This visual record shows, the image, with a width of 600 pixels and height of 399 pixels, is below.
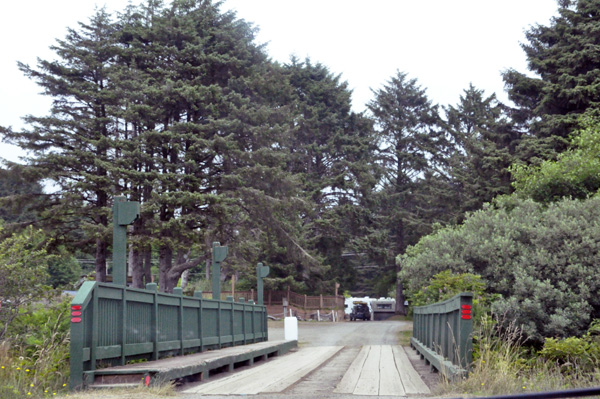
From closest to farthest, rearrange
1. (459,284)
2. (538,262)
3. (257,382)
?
(257,382)
(538,262)
(459,284)

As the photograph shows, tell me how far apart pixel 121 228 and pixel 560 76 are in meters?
26.0

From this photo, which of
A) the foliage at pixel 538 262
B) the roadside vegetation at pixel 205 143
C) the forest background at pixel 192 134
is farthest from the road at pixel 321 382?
the forest background at pixel 192 134

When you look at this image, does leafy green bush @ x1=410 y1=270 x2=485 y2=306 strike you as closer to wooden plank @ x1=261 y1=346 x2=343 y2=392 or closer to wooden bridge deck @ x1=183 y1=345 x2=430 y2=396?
wooden bridge deck @ x1=183 y1=345 x2=430 y2=396

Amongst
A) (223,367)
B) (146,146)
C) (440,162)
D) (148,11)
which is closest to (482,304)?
(223,367)

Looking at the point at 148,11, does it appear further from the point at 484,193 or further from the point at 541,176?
the point at 541,176

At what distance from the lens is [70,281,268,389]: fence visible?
7.79 meters

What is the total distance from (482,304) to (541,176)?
901 centimetres

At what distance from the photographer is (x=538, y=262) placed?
13.5m

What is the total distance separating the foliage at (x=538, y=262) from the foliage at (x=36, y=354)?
8.17 meters

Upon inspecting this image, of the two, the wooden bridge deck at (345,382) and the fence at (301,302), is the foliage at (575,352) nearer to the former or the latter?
the wooden bridge deck at (345,382)

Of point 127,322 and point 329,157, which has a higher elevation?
point 329,157

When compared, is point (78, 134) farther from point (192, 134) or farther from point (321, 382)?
point (321, 382)

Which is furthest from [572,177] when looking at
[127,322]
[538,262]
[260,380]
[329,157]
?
[329,157]

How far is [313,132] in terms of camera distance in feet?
170
